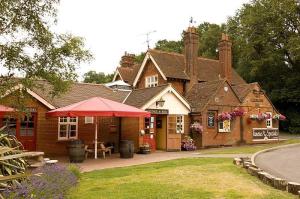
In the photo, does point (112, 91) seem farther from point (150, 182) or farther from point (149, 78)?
point (150, 182)

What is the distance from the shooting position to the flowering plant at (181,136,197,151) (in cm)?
2677

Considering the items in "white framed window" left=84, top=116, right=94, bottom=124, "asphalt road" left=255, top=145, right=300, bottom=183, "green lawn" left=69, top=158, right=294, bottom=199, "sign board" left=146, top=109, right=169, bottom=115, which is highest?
"sign board" left=146, top=109, right=169, bottom=115

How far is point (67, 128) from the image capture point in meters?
24.0

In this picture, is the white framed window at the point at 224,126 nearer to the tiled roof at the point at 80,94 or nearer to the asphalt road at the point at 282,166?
the tiled roof at the point at 80,94

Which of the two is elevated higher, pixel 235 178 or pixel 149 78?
pixel 149 78

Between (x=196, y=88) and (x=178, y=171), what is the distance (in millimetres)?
18290

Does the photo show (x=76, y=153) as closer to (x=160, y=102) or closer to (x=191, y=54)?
(x=160, y=102)

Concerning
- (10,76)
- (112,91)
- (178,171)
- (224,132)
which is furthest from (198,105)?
(10,76)

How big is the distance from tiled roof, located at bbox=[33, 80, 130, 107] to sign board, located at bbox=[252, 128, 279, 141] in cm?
1100

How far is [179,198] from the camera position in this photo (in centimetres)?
925

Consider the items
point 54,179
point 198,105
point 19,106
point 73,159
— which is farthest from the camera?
point 198,105

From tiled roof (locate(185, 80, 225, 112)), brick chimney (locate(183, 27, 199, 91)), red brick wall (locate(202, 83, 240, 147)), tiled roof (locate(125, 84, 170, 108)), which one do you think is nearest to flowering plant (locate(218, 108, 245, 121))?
red brick wall (locate(202, 83, 240, 147))

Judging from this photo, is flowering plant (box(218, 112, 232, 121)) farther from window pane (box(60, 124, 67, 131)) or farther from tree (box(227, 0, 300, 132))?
tree (box(227, 0, 300, 132))

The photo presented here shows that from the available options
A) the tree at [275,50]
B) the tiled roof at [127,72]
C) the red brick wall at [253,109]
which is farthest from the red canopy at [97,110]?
the tree at [275,50]
